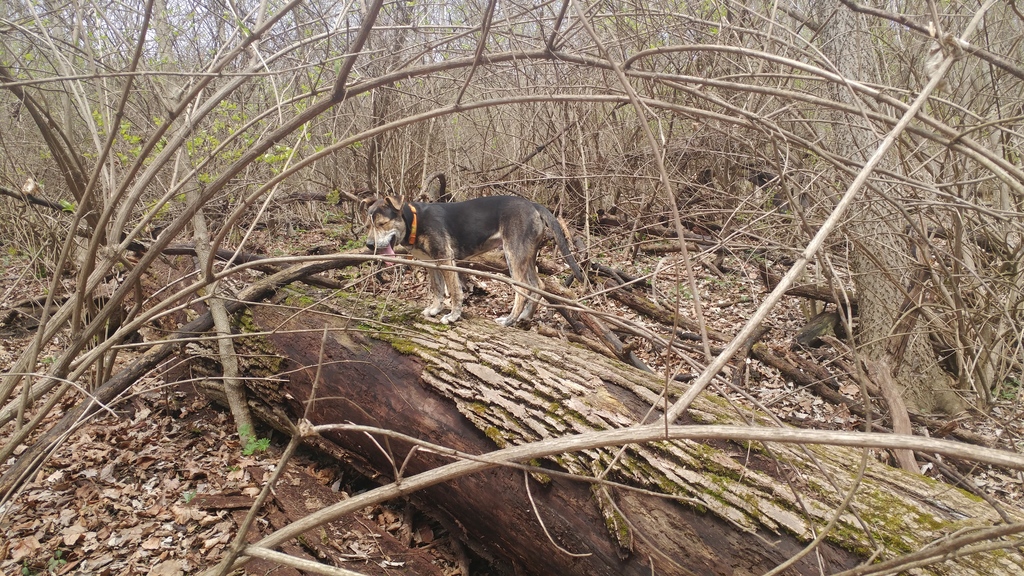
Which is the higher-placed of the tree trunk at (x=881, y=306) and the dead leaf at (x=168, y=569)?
the tree trunk at (x=881, y=306)

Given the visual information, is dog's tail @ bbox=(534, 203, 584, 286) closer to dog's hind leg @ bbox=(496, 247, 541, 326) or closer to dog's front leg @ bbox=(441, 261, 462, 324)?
dog's hind leg @ bbox=(496, 247, 541, 326)

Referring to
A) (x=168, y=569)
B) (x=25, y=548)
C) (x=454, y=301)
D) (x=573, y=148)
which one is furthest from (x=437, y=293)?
(x=573, y=148)

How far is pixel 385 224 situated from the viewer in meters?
5.53

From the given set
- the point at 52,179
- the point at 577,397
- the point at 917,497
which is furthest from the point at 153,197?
the point at 917,497

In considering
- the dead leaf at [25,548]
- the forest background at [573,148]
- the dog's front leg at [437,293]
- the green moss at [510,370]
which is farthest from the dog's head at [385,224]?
the dead leaf at [25,548]

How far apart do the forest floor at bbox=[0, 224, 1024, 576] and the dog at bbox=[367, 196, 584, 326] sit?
49.1 inches


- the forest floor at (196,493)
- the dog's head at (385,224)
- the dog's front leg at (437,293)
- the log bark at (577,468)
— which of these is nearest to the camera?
the log bark at (577,468)

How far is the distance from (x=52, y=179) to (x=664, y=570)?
942 centimetres

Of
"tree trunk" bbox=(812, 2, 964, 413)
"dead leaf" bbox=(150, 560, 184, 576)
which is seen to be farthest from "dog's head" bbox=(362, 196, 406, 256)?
"tree trunk" bbox=(812, 2, 964, 413)

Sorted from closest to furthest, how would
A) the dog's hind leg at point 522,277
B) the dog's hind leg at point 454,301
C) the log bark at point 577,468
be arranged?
the log bark at point 577,468 < the dog's hind leg at point 454,301 < the dog's hind leg at point 522,277

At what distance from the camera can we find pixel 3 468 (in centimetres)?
387

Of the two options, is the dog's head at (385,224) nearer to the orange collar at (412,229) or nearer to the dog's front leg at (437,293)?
the orange collar at (412,229)

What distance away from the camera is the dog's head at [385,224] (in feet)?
18.0

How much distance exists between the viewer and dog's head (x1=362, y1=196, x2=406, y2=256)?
216 inches
